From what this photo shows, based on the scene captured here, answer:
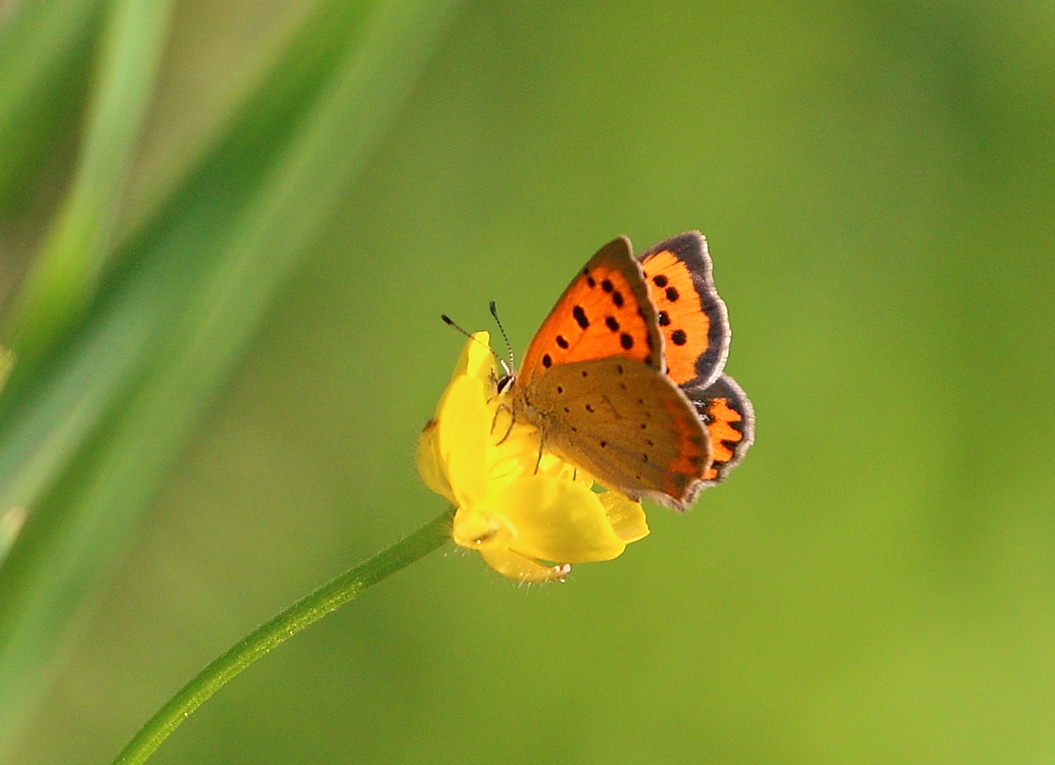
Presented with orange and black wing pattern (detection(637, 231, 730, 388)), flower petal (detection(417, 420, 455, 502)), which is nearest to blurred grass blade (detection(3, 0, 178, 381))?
flower petal (detection(417, 420, 455, 502))

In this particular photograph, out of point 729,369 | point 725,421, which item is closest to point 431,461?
point 725,421

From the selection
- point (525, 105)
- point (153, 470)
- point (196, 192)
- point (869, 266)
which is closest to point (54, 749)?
point (153, 470)

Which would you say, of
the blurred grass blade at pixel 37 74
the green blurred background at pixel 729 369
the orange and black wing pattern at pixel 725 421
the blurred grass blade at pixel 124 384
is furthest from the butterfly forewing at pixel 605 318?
the green blurred background at pixel 729 369

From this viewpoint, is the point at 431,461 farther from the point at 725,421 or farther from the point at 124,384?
the point at 124,384

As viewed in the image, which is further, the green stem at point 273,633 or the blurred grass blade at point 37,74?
the blurred grass blade at point 37,74

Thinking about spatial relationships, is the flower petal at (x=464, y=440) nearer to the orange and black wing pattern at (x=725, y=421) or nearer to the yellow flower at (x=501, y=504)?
the yellow flower at (x=501, y=504)

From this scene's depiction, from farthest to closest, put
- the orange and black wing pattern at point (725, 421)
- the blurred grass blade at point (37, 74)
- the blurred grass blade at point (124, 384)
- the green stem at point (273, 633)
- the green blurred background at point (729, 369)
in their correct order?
the green blurred background at point (729, 369) < the blurred grass blade at point (37, 74) < the blurred grass blade at point (124, 384) < the orange and black wing pattern at point (725, 421) < the green stem at point (273, 633)

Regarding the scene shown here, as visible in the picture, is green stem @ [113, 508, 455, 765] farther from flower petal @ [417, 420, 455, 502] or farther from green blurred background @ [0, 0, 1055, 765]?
green blurred background @ [0, 0, 1055, 765]

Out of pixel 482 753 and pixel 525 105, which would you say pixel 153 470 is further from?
pixel 525 105
